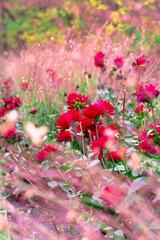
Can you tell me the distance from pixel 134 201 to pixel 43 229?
2.11 ft

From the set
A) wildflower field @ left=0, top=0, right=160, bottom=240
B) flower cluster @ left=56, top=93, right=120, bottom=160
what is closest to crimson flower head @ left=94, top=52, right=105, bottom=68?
wildflower field @ left=0, top=0, right=160, bottom=240

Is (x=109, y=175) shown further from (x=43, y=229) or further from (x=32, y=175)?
(x=32, y=175)

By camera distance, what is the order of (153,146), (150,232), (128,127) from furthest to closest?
1. (128,127)
2. (153,146)
3. (150,232)

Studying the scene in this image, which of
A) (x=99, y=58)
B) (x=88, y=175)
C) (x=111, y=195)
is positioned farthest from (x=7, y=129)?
(x=111, y=195)

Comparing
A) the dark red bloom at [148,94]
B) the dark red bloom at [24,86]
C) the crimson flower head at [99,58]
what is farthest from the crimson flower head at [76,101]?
the dark red bloom at [24,86]

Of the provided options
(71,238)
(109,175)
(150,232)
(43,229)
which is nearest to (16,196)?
(43,229)

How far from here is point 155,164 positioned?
1.31 meters

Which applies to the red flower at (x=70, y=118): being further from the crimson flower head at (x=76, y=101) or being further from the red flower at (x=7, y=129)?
the red flower at (x=7, y=129)

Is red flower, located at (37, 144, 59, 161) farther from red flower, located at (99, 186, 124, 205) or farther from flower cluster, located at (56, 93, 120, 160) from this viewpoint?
red flower, located at (99, 186, 124, 205)

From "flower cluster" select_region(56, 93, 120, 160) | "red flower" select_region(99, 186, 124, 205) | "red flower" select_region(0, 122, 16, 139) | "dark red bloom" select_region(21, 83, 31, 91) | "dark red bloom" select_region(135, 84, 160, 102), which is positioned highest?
"dark red bloom" select_region(135, 84, 160, 102)

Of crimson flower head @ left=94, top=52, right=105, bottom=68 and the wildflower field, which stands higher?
crimson flower head @ left=94, top=52, right=105, bottom=68

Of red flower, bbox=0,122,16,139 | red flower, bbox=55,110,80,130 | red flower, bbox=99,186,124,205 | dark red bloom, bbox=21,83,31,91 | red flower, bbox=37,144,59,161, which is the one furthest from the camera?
dark red bloom, bbox=21,83,31,91

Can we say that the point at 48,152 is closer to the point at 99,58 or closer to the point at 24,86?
the point at 99,58

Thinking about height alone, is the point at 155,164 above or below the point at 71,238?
above
